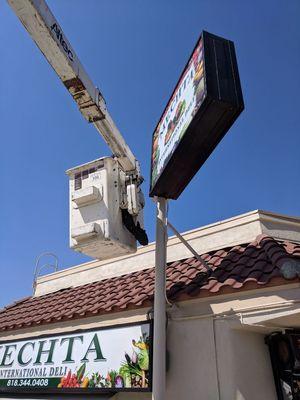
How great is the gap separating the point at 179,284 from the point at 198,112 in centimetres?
309

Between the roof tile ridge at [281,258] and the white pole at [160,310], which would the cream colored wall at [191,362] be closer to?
the white pole at [160,310]

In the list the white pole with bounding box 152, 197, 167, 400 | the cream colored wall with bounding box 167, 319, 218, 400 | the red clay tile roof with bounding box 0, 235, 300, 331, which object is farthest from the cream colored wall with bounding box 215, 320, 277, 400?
the white pole with bounding box 152, 197, 167, 400

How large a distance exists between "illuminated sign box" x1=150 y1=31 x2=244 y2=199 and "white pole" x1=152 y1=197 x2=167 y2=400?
1.36 ft

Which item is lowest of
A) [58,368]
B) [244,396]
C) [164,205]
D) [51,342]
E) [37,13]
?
[244,396]

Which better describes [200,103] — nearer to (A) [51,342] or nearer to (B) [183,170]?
(B) [183,170]

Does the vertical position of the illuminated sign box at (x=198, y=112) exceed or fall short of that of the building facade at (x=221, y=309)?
it exceeds it

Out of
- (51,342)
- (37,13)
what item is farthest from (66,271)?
(37,13)

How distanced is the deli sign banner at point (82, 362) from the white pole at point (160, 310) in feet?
1.83

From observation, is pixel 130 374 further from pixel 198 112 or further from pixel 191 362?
pixel 198 112

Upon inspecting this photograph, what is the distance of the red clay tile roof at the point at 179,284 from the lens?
5.86 metres

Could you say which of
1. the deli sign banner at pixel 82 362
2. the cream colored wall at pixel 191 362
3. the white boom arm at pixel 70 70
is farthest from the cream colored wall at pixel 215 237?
the deli sign banner at pixel 82 362

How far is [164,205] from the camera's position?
6332 millimetres

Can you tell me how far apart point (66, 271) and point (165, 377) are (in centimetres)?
586

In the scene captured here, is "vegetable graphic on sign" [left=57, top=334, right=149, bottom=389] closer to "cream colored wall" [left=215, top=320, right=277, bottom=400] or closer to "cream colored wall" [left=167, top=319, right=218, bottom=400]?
"cream colored wall" [left=167, top=319, right=218, bottom=400]
